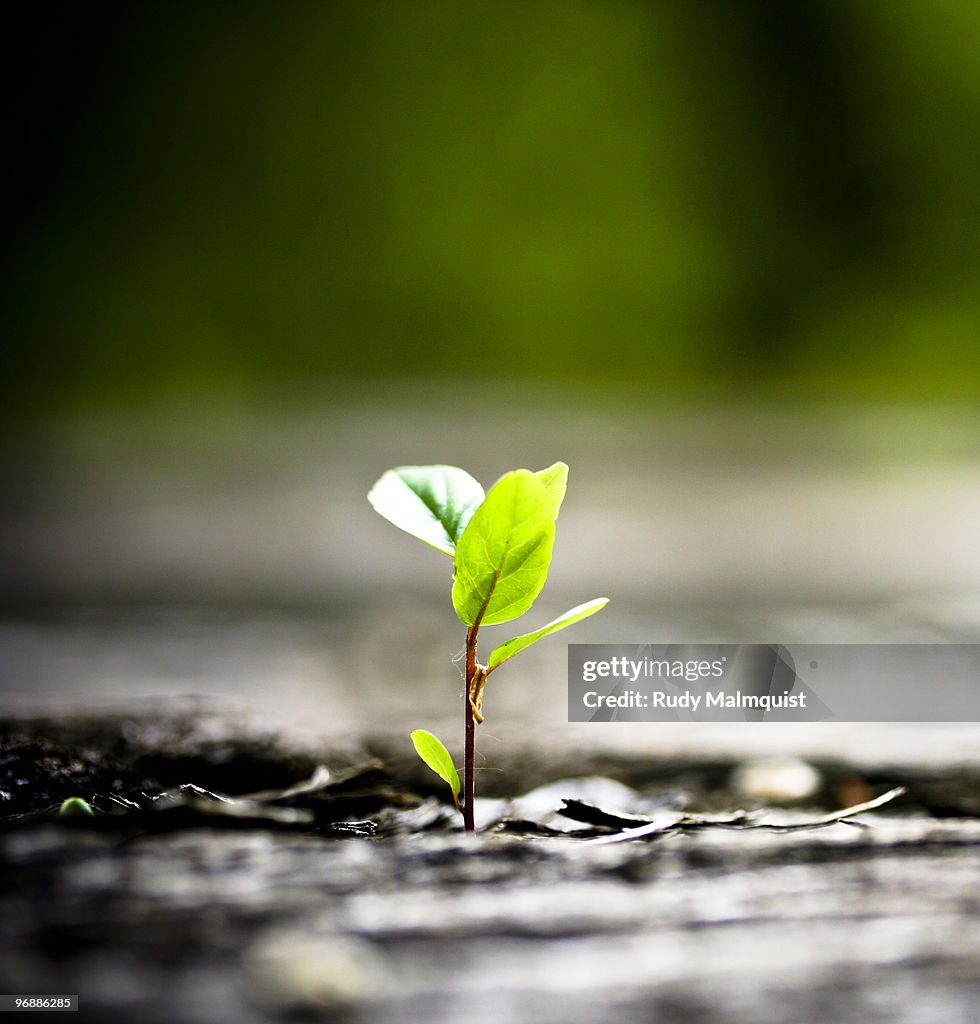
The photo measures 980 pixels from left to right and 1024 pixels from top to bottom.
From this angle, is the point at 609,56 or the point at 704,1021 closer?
the point at 704,1021

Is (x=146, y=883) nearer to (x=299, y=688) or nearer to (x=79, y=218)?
(x=299, y=688)

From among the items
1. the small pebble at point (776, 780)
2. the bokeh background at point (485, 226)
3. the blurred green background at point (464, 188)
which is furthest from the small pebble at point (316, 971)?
the blurred green background at point (464, 188)

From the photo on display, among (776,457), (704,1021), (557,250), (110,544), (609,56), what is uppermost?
(609,56)

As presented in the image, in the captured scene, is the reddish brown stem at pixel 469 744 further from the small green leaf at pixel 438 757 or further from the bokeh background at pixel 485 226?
the bokeh background at pixel 485 226

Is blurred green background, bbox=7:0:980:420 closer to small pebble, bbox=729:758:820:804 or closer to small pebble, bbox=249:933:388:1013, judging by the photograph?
small pebble, bbox=729:758:820:804

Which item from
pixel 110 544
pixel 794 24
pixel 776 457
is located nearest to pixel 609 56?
pixel 794 24

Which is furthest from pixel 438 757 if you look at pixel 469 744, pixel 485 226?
pixel 485 226

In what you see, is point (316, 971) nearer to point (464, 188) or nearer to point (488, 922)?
point (488, 922)
